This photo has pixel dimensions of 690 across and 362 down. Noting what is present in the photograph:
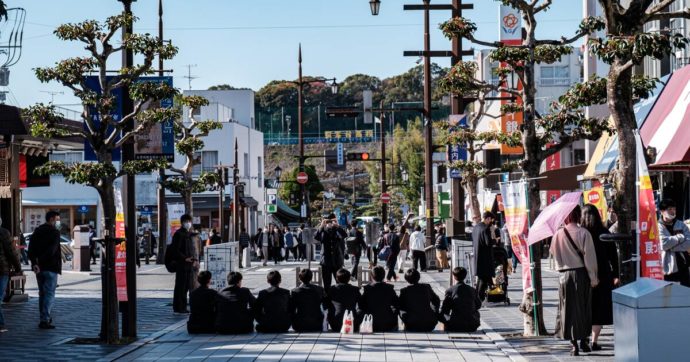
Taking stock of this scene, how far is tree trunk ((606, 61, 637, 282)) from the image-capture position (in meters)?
12.0

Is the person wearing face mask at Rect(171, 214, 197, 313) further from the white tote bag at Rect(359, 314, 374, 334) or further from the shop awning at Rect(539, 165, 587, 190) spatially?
the shop awning at Rect(539, 165, 587, 190)

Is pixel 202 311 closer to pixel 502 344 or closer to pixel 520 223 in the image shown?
pixel 502 344

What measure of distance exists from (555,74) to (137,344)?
162 feet

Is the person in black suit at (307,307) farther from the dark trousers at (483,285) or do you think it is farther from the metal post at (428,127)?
the metal post at (428,127)

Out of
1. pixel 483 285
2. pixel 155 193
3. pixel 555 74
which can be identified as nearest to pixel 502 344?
pixel 483 285

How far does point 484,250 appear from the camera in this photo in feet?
68.1

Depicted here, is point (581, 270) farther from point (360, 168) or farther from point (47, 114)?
point (360, 168)

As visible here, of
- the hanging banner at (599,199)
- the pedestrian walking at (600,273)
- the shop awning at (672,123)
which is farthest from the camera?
the hanging banner at (599,199)

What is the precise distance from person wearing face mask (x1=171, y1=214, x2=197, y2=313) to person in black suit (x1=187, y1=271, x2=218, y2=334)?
379 cm

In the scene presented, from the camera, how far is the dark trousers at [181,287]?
2061cm

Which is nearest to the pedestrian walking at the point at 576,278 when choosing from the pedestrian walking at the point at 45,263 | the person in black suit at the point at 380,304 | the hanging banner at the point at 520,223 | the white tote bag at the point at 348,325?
the hanging banner at the point at 520,223

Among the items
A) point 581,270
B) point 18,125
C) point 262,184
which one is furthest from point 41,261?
point 262,184

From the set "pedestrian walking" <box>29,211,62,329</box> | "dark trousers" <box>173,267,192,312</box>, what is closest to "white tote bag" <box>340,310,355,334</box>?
"pedestrian walking" <box>29,211,62,329</box>

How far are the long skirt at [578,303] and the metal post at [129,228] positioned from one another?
652cm
